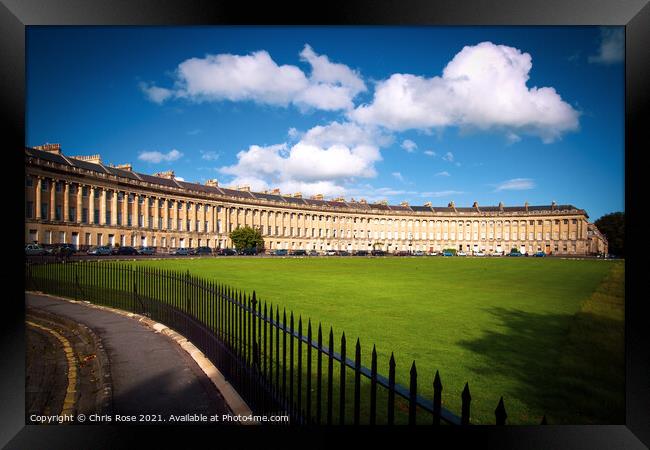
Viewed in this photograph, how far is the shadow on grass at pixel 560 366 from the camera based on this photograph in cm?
486

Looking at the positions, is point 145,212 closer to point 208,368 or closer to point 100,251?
point 100,251

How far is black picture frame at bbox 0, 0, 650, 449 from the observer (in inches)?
163

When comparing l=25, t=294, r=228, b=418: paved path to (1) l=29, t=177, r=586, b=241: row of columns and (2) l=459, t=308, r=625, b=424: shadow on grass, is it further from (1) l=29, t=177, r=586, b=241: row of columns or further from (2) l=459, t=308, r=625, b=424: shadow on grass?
(1) l=29, t=177, r=586, b=241: row of columns

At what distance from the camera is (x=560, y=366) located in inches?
254

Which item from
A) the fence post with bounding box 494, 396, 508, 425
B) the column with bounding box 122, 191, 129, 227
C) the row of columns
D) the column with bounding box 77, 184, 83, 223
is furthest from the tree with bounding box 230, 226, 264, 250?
the fence post with bounding box 494, 396, 508, 425

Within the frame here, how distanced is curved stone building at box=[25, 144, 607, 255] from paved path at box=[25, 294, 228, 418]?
37139mm

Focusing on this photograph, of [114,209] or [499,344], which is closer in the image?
[499,344]

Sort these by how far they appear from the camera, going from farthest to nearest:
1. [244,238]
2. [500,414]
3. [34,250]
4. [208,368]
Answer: [244,238] < [34,250] < [208,368] < [500,414]

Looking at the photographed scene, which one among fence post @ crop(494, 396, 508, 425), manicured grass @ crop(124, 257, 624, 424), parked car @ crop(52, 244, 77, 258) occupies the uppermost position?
fence post @ crop(494, 396, 508, 425)

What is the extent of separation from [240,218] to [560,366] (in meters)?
83.4

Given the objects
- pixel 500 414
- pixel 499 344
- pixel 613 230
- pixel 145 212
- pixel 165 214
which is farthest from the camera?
pixel 613 230
